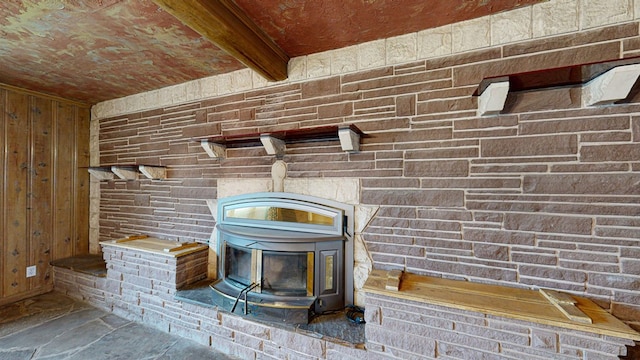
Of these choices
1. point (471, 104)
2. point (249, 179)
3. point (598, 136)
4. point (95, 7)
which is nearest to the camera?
point (598, 136)

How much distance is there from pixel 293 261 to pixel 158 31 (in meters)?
1.76

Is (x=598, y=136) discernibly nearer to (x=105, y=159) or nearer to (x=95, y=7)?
→ (x=95, y=7)

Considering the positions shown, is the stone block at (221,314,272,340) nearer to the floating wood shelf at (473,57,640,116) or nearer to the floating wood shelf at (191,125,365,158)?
the floating wood shelf at (191,125,365,158)

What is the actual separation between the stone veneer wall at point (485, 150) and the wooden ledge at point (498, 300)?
81 millimetres

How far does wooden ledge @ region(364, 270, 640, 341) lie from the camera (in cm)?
107

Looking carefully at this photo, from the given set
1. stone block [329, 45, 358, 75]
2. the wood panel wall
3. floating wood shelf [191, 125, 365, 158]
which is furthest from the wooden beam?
the wood panel wall

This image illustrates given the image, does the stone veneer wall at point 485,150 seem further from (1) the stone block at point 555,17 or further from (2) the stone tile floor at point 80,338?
(2) the stone tile floor at point 80,338

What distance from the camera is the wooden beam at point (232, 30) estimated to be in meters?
1.24

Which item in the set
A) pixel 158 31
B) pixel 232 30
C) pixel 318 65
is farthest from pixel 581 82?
pixel 158 31

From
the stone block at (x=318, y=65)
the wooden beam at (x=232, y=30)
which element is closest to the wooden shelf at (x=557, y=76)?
the stone block at (x=318, y=65)

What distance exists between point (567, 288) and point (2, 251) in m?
4.55

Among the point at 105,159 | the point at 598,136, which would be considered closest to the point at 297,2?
the point at 598,136

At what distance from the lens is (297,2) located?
1339mm

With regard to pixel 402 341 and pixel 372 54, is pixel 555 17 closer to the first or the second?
pixel 372 54
